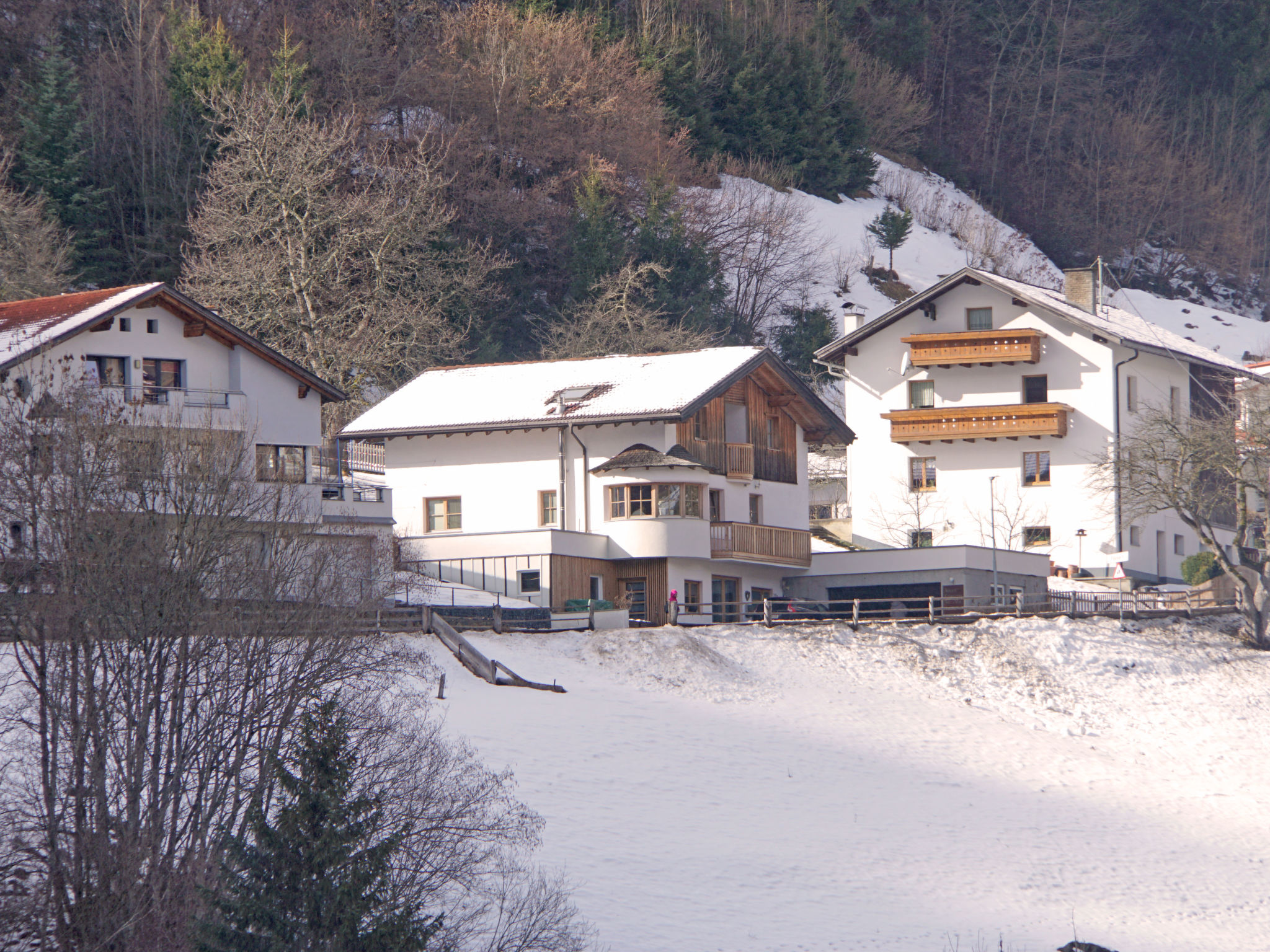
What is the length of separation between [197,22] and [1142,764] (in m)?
52.0

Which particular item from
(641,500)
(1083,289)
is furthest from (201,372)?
(1083,289)

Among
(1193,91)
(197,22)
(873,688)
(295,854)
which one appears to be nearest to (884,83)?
(1193,91)

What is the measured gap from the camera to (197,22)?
245 ft

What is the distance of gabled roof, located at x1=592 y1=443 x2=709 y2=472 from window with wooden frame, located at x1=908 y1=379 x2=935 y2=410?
54.9ft

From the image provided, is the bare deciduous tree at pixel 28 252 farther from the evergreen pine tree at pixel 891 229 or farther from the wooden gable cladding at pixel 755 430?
the evergreen pine tree at pixel 891 229

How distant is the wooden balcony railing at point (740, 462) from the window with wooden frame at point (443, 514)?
317 inches

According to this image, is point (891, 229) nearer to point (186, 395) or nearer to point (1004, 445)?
point (1004, 445)

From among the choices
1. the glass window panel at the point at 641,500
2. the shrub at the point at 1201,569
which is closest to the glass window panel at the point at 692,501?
the glass window panel at the point at 641,500

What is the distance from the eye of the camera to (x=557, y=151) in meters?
81.8

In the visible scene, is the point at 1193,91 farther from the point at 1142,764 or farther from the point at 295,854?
the point at 295,854

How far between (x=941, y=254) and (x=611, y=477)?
55115mm

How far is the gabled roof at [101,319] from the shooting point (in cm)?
4428

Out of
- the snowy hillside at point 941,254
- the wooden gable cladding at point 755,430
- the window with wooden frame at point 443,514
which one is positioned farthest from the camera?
the snowy hillside at point 941,254

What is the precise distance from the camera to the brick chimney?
217 ft
